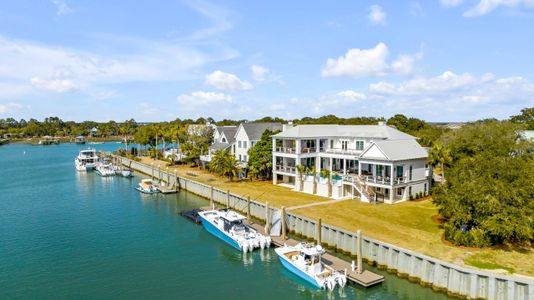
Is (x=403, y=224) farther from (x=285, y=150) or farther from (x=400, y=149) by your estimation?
(x=285, y=150)

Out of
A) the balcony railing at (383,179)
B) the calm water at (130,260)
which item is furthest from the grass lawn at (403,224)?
the calm water at (130,260)

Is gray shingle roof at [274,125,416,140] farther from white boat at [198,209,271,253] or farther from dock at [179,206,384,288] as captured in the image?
dock at [179,206,384,288]

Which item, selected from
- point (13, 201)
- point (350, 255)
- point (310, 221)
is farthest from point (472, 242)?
point (13, 201)

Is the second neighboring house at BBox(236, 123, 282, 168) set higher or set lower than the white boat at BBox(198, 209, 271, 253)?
higher

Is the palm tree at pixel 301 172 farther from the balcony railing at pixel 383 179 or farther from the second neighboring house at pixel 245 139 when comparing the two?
the second neighboring house at pixel 245 139

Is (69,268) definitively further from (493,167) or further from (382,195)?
(493,167)

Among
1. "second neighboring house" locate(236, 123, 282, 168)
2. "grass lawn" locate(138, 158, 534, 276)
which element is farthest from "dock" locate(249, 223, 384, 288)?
"second neighboring house" locate(236, 123, 282, 168)
